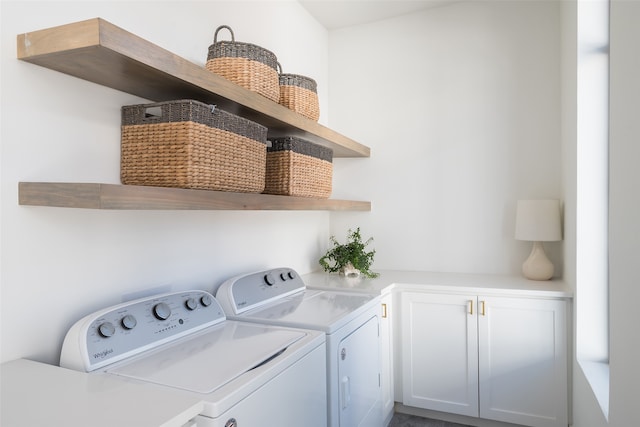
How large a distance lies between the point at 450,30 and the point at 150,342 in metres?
2.71

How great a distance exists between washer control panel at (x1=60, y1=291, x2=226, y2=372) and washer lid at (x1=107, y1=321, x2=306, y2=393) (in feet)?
0.13

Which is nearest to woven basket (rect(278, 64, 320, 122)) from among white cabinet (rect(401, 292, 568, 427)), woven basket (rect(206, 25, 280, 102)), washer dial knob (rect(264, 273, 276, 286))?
woven basket (rect(206, 25, 280, 102))

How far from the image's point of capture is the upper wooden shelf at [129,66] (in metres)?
1.12

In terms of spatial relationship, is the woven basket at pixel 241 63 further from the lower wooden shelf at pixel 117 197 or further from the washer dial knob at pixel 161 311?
the washer dial knob at pixel 161 311

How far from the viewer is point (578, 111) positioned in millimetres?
1943

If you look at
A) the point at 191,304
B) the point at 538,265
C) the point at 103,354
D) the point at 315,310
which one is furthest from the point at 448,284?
the point at 103,354

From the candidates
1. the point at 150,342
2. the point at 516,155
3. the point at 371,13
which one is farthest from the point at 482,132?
the point at 150,342

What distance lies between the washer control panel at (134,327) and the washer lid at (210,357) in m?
0.04

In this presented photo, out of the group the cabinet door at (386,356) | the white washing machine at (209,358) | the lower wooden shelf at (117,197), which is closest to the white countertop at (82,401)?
the white washing machine at (209,358)

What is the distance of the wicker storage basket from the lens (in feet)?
6.53

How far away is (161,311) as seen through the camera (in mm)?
1479

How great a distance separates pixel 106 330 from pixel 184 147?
609mm

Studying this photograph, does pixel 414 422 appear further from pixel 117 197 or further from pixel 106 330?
pixel 117 197

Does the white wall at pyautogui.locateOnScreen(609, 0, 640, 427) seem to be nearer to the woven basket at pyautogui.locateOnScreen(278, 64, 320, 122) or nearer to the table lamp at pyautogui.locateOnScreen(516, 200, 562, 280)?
the woven basket at pyautogui.locateOnScreen(278, 64, 320, 122)
